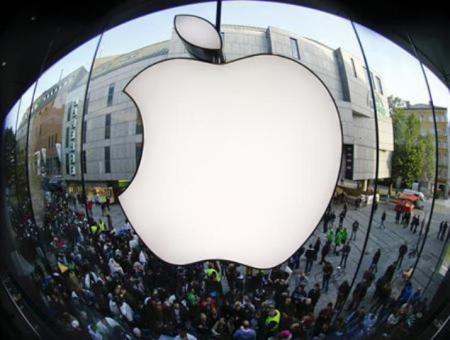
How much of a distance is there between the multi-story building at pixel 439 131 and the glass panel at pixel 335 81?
231mm

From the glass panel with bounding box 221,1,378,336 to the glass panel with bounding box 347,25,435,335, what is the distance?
2.2 inches

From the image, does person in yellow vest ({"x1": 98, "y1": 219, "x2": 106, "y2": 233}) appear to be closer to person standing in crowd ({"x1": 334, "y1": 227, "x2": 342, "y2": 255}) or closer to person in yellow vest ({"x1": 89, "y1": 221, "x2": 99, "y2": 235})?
person in yellow vest ({"x1": 89, "y1": 221, "x2": 99, "y2": 235})

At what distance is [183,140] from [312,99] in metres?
0.63

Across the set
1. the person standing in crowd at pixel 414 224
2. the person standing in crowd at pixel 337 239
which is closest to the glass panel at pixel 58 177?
the person standing in crowd at pixel 337 239

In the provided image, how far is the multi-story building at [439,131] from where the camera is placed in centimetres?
156

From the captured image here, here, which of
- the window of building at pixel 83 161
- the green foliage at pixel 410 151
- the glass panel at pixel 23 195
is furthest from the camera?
the glass panel at pixel 23 195

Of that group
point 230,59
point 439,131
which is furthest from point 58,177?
point 439,131

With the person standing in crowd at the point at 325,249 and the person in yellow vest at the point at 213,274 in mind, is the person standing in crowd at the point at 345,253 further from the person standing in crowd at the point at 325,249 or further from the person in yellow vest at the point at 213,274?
the person in yellow vest at the point at 213,274

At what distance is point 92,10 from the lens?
5.37 ft

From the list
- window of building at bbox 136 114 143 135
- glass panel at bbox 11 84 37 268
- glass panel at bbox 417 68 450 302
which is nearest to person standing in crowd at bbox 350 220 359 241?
glass panel at bbox 417 68 450 302

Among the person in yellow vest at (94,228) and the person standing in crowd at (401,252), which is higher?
the person in yellow vest at (94,228)

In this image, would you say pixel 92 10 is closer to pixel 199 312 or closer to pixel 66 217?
pixel 66 217

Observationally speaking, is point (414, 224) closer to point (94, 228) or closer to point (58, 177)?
point (94, 228)

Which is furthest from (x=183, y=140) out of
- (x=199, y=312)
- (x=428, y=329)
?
(x=428, y=329)
